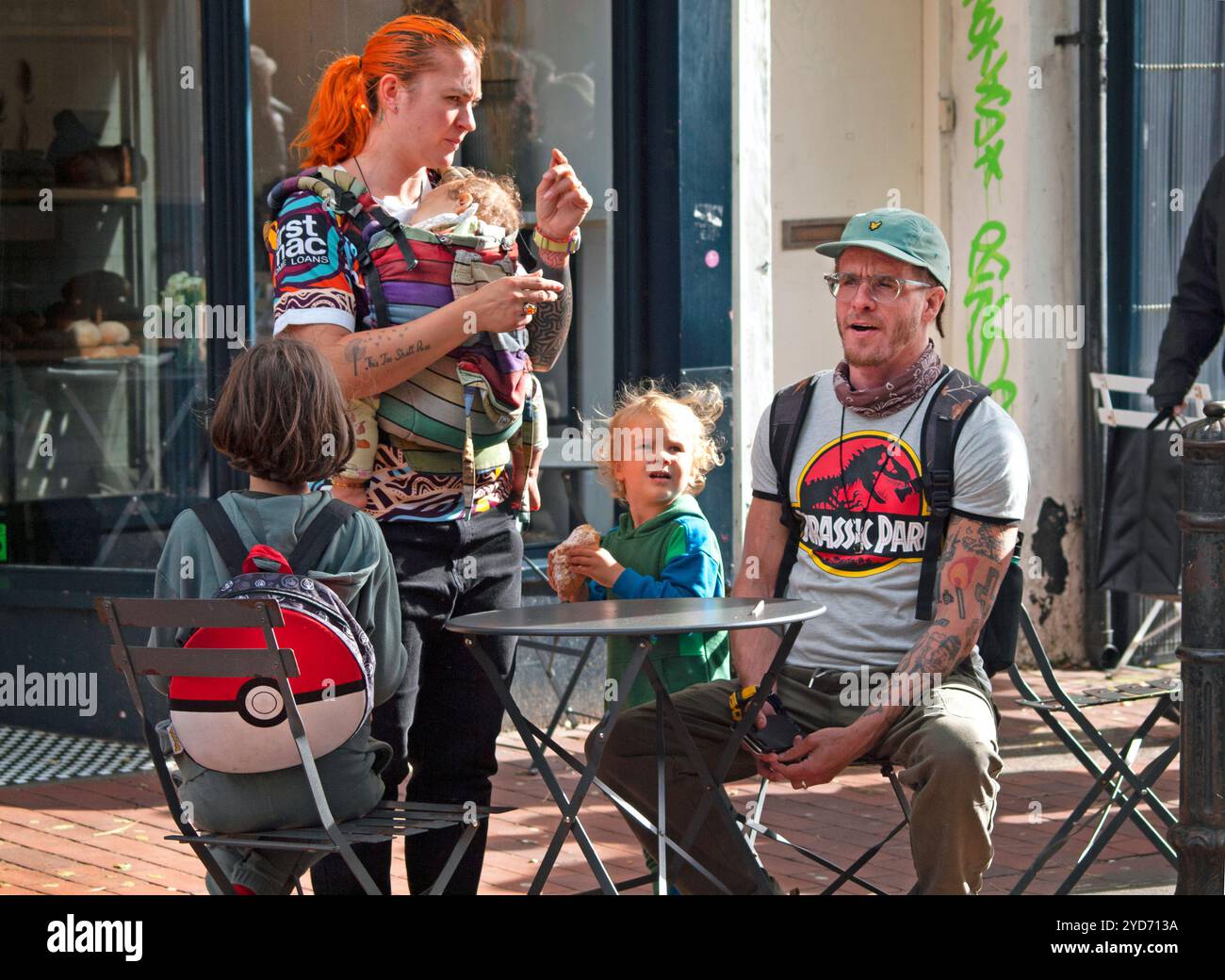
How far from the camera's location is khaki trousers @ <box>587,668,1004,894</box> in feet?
11.8

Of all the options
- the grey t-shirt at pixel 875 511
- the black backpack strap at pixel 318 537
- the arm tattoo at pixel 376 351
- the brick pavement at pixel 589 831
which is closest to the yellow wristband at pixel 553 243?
the arm tattoo at pixel 376 351

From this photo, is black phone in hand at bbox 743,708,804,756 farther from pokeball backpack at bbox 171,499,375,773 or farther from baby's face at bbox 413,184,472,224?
baby's face at bbox 413,184,472,224

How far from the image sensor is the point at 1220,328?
21.5ft

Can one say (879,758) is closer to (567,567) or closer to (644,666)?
(644,666)

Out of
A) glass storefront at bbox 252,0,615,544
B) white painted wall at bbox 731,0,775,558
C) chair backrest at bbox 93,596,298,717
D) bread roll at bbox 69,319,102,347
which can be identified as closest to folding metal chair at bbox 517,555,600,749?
glass storefront at bbox 252,0,615,544

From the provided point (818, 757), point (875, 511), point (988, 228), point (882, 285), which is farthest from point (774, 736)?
point (988, 228)

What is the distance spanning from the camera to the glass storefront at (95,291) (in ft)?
22.0

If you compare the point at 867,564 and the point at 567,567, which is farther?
the point at 567,567

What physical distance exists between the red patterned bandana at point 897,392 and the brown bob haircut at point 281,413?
1.28 meters

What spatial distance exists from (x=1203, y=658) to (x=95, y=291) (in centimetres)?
470

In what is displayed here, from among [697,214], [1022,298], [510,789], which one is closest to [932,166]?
[1022,298]

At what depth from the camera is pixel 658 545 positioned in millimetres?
4566

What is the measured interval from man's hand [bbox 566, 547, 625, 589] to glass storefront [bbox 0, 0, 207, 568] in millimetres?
2689
